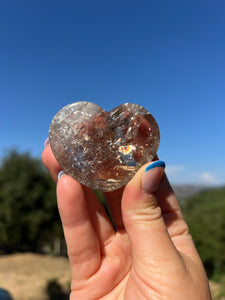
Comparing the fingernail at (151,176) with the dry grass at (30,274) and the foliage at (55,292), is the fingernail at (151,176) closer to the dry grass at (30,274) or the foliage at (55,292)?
the dry grass at (30,274)

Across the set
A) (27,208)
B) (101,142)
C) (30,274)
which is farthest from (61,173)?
(27,208)

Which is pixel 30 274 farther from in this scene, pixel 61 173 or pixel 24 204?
pixel 61 173

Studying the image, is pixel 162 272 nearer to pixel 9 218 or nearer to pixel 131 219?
pixel 131 219

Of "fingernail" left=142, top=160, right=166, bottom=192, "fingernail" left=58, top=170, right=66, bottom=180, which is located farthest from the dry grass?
"fingernail" left=142, top=160, right=166, bottom=192

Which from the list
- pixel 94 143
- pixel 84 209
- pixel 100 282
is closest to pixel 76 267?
pixel 100 282

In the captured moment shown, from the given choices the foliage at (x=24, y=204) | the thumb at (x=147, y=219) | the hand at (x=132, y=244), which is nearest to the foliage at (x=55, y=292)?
the foliage at (x=24, y=204)

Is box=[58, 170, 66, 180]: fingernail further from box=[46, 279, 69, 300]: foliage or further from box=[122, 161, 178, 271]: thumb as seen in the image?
box=[46, 279, 69, 300]: foliage

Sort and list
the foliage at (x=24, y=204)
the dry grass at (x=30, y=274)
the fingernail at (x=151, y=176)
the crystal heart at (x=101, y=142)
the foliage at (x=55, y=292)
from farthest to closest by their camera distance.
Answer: the foliage at (x=24, y=204) → the foliage at (x=55, y=292) → the dry grass at (x=30, y=274) → the crystal heart at (x=101, y=142) → the fingernail at (x=151, y=176)
